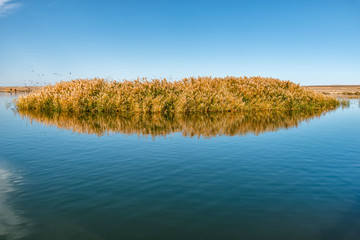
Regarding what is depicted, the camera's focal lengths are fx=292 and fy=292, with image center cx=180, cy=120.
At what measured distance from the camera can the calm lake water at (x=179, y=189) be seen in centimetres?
538

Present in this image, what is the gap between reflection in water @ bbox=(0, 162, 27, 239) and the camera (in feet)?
17.2

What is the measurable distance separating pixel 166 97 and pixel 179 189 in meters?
22.6

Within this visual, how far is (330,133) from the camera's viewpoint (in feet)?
54.6

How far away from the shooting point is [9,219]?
5.78 meters

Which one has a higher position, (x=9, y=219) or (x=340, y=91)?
(x=340, y=91)

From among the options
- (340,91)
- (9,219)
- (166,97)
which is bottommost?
(9,219)

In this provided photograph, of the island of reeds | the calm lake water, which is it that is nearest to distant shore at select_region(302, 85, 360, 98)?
the island of reeds

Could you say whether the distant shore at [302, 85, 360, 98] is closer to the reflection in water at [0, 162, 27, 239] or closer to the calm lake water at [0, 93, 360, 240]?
the calm lake water at [0, 93, 360, 240]

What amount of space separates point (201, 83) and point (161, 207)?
28537mm

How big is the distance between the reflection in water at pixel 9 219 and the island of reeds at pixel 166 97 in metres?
21.1

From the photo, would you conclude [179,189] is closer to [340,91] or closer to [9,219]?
[9,219]

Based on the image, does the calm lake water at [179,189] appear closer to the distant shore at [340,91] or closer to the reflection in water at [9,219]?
the reflection in water at [9,219]

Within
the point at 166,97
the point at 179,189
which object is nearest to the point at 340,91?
the point at 166,97

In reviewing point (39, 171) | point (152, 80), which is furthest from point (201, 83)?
point (39, 171)
